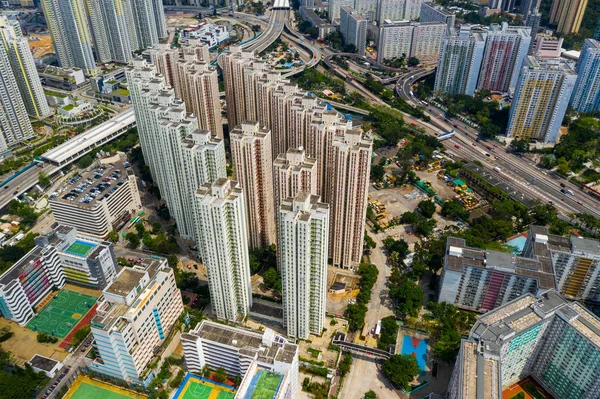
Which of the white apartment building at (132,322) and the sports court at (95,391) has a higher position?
the white apartment building at (132,322)

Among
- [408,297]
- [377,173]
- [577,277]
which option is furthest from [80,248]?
[577,277]

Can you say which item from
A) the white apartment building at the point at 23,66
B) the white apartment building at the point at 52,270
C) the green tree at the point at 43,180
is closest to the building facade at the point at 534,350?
the white apartment building at the point at 52,270

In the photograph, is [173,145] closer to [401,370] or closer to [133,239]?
[133,239]

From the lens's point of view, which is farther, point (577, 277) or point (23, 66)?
point (23, 66)

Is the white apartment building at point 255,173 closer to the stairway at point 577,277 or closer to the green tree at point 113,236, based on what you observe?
the green tree at point 113,236

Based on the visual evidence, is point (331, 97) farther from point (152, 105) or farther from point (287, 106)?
point (152, 105)

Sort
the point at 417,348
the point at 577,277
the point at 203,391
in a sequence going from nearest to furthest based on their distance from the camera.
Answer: the point at 203,391 → the point at 417,348 → the point at 577,277

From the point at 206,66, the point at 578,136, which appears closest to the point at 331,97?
the point at 206,66
